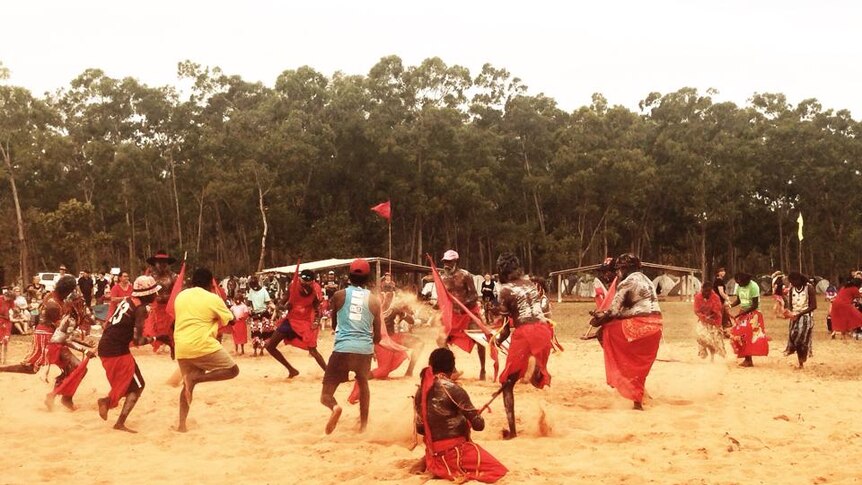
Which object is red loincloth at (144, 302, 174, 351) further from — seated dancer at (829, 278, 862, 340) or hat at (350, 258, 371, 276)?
seated dancer at (829, 278, 862, 340)

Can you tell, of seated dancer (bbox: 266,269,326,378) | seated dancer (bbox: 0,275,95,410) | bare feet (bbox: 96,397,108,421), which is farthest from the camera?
seated dancer (bbox: 266,269,326,378)

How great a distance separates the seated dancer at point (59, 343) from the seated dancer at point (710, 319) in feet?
30.8

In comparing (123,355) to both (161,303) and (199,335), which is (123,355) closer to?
(199,335)

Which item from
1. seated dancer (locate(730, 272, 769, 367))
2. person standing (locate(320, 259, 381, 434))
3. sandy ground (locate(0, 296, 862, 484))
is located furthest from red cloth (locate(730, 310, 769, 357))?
person standing (locate(320, 259, 381, 434))

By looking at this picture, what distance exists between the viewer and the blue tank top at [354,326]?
26.7 ft

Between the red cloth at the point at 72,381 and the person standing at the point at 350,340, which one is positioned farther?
the red cloth at the point at 72,381

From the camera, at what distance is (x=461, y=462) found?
6.38 metres

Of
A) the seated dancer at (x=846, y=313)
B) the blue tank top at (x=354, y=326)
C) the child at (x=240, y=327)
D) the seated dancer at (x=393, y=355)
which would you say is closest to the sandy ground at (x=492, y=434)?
the seated dancer at (x=393, y=355)

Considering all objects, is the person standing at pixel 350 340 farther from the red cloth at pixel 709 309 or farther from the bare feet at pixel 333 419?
the red cloth at pixel 709 309

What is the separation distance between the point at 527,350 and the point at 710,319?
6.80 metres

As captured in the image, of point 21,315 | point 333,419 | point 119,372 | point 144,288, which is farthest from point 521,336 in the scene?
point 21,315

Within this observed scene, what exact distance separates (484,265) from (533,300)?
1857 inches

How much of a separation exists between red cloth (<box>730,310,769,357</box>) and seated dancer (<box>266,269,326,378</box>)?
6665 mm

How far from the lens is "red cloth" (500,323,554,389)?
26.8 feet
